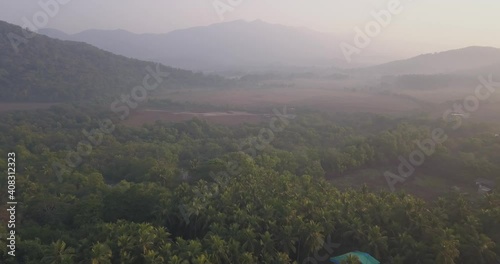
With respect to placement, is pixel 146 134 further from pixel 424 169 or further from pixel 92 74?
pixel 92 74

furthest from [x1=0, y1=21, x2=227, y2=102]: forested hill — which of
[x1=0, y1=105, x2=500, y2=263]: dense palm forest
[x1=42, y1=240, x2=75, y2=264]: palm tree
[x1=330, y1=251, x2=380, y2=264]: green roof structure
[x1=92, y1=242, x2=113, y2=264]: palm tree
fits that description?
[x1=330, y1=251, x2=380, y2=264]: green roof structure

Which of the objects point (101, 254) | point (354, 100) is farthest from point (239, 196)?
point (354, 100)

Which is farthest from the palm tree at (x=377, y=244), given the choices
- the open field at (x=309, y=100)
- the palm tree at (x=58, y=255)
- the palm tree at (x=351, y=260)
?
the open field at (x=309, y=100)

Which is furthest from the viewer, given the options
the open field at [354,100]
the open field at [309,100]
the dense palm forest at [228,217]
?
the open field at [309,100]

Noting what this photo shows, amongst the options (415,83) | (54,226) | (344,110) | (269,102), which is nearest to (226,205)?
(54,226)

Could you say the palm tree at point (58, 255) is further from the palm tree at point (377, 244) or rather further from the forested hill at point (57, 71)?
the forested hill at point (57, 71)

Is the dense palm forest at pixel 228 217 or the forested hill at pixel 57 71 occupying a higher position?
the forested hill at pixel 57 71

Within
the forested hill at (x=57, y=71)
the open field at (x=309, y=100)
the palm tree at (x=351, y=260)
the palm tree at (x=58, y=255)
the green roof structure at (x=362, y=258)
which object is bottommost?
the green roof structure at (x=362, y=258)

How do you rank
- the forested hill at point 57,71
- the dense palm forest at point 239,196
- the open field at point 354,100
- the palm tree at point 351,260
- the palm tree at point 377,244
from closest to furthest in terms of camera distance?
the palm tree at point 351,260 < the dense palm forest at point 239,196 < the palm tree at point 377,244 < the open field at point 354,100 < the forested hill at point 57,71

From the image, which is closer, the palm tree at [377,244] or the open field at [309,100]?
the palm tree at [377,244]
